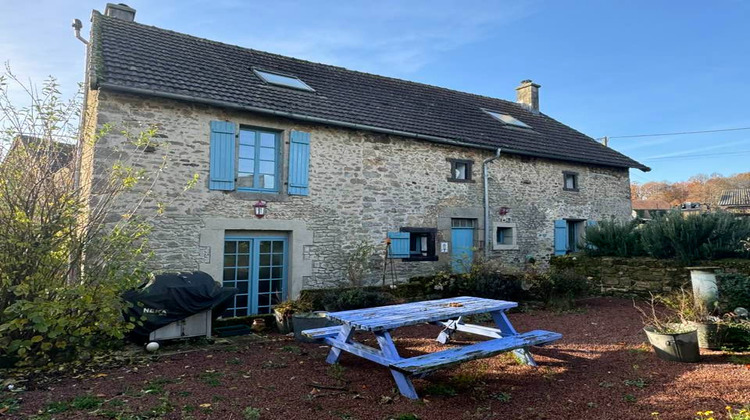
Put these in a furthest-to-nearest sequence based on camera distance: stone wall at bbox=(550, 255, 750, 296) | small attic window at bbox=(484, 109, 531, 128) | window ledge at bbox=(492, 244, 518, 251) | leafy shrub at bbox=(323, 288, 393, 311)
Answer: small attic window at bbox=(484, 109, 531, 128), window ledge at bbox=(492, 244, 518, 251), stone wall at bbox=(550, 255, 750, 296), leafy shrub at bbox=(323, 288, 393, 311)

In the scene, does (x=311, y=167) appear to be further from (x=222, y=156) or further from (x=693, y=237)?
(x=693, y=237)

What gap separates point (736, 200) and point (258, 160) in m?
41.9

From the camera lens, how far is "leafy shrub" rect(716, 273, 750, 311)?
258 inches

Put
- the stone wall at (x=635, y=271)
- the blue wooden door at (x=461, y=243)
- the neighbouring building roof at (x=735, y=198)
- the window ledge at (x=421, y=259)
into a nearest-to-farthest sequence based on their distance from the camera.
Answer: the stone wall at (x=635, y=271)
the window ledge at (x=421, y=259)
the blue wooden door at (x=461, y=243)
the neighbouring building roof at (x=735, y=198)

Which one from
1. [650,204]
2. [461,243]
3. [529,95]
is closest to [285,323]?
[461,243]

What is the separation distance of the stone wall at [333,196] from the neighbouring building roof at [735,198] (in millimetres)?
30640

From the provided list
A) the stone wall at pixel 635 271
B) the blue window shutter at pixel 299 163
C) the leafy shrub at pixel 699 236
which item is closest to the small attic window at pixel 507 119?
the stone wall at pixel 635 271

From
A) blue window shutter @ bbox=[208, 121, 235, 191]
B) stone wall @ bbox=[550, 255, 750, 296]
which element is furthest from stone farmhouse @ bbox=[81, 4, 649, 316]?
stone wall @ bbox=[550, 255, 750, 296]

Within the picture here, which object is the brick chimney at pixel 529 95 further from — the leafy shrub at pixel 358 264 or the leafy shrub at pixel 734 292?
the leafy shrub at pixel 734 292

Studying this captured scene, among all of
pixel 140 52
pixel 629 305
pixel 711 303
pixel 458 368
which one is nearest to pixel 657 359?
pixel 711 303

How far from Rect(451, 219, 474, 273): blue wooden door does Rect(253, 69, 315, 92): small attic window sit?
494 centimetres

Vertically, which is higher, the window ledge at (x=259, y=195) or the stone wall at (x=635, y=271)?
the window ledge at (x=259, y=195)

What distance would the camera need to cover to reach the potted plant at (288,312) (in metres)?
6.84

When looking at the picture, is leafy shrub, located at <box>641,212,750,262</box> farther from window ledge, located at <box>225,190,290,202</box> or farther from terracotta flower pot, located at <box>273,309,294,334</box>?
window ledge, located at <box>225,190,290,202</box>
